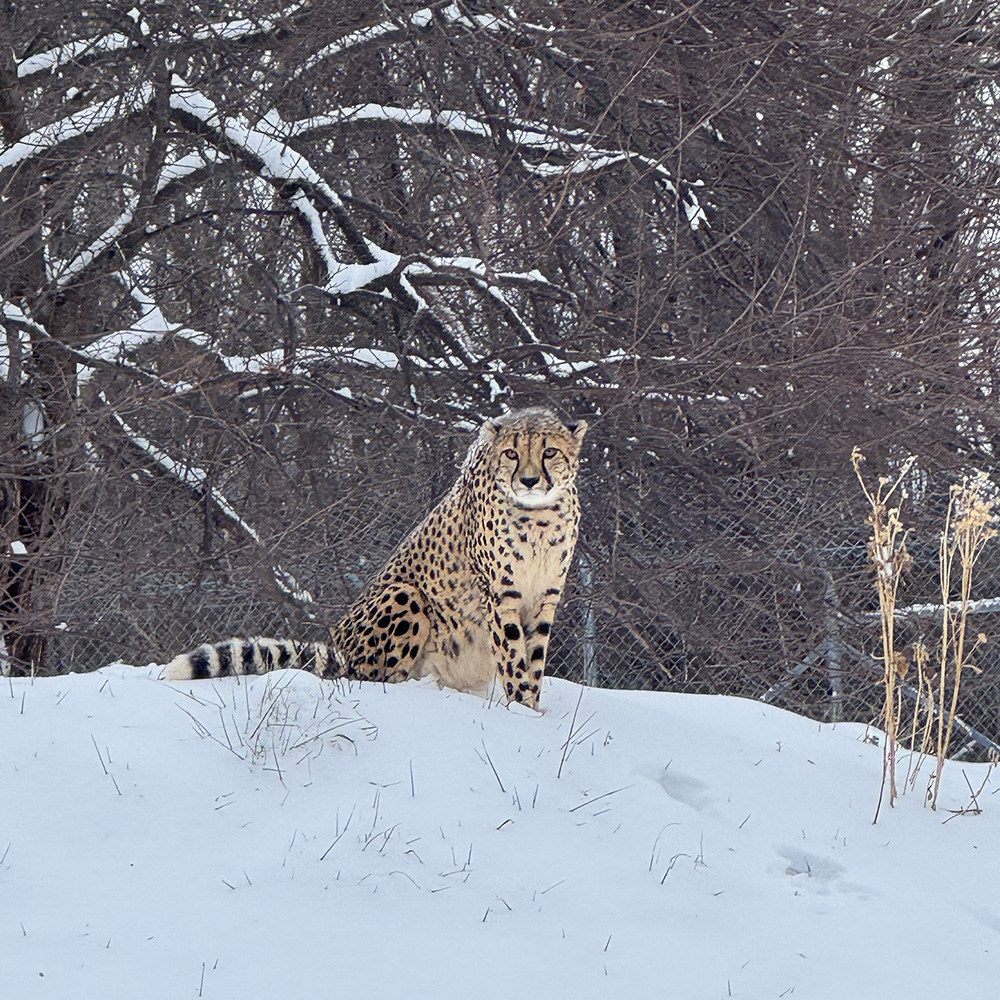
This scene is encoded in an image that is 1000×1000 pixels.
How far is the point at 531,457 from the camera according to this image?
524cm

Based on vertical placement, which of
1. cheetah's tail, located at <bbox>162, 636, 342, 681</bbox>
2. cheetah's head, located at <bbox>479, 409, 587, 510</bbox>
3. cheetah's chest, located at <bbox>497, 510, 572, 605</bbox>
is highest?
cheetah's head, located at <bbox>479, 409, 587, 510</bbox>

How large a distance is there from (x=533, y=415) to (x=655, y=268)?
3237 millimetres

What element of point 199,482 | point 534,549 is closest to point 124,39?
point 199,482

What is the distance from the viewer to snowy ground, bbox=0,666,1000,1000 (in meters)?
3.10

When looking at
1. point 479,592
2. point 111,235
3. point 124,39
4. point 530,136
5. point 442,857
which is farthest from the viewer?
point 530,136

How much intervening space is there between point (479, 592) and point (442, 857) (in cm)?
193

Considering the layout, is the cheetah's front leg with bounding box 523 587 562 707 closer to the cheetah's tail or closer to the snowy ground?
the snowy ground

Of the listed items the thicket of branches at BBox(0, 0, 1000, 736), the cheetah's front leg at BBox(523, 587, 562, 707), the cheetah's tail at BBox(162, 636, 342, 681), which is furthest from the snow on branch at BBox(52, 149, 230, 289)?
the cheetah's front leg at BBox(523, 587, 562, 707)

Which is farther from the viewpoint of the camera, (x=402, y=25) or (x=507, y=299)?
(x=507, y=299)

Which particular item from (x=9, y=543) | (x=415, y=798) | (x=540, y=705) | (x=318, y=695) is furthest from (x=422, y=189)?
(x=415, y=798)

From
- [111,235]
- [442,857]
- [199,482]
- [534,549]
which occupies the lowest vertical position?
[442,857]

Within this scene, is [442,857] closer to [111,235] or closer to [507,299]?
[507,299]

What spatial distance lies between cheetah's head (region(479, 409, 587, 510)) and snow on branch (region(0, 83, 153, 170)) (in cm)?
318

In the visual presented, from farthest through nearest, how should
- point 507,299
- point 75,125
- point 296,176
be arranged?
point 507,299 < point 296,176 < point 75,125
